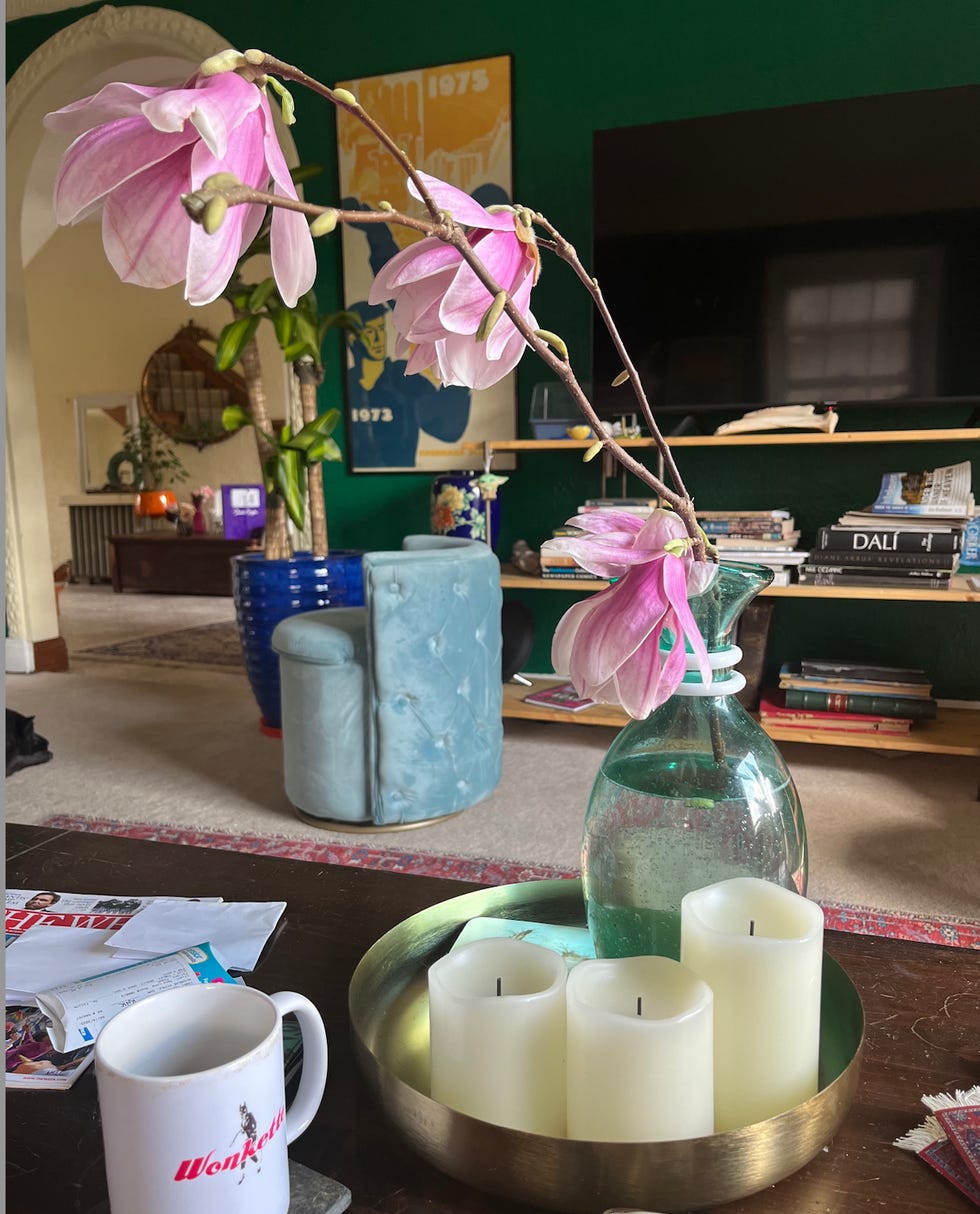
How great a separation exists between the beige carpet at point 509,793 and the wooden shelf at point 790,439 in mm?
911

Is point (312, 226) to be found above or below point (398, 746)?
above

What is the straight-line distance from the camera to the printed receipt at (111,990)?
690 millimetres

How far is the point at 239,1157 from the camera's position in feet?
1.48

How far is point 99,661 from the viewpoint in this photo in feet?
14.8

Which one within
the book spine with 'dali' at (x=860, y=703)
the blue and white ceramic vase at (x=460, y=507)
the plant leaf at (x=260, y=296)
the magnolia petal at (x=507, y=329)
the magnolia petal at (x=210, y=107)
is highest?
the plant leaf at (x=260, y=296)

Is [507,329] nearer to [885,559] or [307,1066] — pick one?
[307,1066]

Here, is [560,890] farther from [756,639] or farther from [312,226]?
[756,639]

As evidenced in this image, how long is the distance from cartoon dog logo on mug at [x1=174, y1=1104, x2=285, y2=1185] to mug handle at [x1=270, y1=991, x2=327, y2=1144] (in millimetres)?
57

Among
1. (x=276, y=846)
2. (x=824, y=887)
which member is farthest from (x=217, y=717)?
(x=824, y=887)

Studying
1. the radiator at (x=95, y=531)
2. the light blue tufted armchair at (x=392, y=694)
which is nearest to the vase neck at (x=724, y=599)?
the light blue tufted armchair at (x=392, y=694)

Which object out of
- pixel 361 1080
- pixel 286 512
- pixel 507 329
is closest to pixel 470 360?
pixel 507 329

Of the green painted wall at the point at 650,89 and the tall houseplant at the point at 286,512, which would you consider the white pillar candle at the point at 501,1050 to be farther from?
the green painted wall at the point at 650,89

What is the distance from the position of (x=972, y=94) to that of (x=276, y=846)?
2565 mm

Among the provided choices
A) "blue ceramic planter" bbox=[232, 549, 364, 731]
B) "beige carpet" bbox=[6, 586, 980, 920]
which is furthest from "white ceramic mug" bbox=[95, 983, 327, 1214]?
"blue ceramic planter" bbox=[232, 549, 364, 731]
